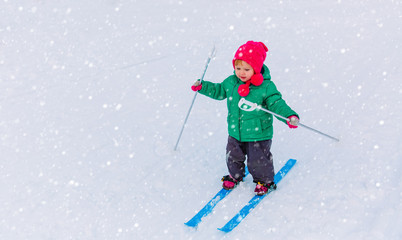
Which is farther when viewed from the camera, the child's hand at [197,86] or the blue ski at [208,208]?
the child's hand at [197,86]

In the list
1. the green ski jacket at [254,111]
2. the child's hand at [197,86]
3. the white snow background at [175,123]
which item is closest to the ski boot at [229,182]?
the white snow background at [175,123]

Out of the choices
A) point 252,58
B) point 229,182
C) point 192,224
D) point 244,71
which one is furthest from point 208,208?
point 252,58

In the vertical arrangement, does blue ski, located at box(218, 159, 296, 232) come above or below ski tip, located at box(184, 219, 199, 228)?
above

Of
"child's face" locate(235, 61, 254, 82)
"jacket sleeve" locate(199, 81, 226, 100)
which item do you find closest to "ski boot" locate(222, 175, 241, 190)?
"jacket sleeve" locate(199, 81, 226, 100)

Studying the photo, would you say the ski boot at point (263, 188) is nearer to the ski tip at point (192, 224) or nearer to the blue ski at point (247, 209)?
the blue ski at point (247, 209)

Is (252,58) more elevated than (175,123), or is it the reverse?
(252,58)

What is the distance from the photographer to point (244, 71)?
4.47 metres

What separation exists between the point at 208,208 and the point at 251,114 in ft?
3.86

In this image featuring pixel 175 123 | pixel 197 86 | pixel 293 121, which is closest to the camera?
pixel 293 121

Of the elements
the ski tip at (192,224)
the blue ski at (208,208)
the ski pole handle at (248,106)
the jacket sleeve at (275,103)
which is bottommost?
the ski tip at (192,224)

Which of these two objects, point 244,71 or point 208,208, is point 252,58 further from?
point 208,208

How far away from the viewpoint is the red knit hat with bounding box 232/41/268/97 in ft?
14.4

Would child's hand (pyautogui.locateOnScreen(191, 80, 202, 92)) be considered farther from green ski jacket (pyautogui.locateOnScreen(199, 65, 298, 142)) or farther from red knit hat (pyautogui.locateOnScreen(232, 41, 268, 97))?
red knit hat (pyautogui.locateOnScreen(232, 41, 268, 97))

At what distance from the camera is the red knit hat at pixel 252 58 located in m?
4.38
